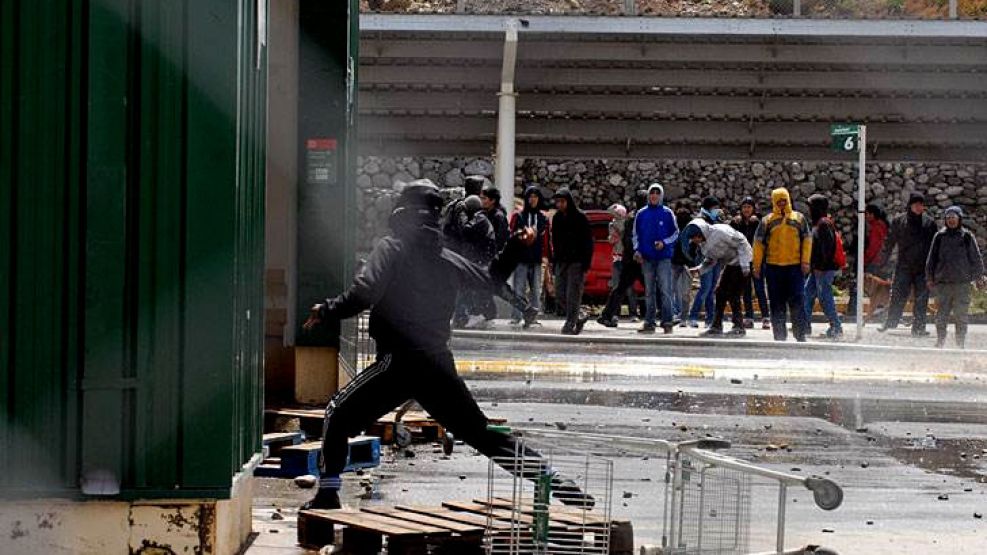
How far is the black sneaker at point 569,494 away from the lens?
8.04m

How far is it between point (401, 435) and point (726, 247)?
42.4 feet

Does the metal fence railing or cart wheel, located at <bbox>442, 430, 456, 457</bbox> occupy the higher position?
the metal fence railing

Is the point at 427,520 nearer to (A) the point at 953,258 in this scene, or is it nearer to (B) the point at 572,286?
(B) the point at 572,286

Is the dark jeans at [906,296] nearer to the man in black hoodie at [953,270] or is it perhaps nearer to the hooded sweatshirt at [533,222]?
the man in black hoodie at [953,270]

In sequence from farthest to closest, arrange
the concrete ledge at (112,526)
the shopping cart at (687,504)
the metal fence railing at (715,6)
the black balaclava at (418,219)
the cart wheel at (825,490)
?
the metal fence railing at (715,6) < the black balaclava at (418,219) < the concrete ledge at (112,526) < the shopping cart at (687,504) < the cart wheel at (825,490)

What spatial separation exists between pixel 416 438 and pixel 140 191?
5.85 meters

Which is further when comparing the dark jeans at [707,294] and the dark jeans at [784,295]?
the dark jeans at [707,294]

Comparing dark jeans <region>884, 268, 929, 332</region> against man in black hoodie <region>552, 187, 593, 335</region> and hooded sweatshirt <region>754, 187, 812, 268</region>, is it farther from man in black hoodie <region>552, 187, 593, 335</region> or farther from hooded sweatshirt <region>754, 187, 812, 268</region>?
man in black hoodie <region>552, 187, 593, 335</region>

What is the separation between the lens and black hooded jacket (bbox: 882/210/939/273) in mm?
25703

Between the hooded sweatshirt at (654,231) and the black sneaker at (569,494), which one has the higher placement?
the hooded sweatshirt at (654,231)

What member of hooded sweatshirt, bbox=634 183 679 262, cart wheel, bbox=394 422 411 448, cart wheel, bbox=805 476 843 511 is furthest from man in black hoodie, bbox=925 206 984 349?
cart wheel, bbox=805 476 843 511

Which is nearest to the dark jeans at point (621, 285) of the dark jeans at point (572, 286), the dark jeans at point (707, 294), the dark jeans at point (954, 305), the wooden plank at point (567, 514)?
the dark jeans at point (707, 294)

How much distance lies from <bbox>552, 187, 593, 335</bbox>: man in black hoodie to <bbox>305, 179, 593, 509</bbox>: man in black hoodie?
14.5 meters

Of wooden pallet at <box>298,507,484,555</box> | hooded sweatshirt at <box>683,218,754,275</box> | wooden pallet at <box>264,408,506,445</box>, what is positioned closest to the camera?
wooden pallet at <box>298,507,484,555</box>
